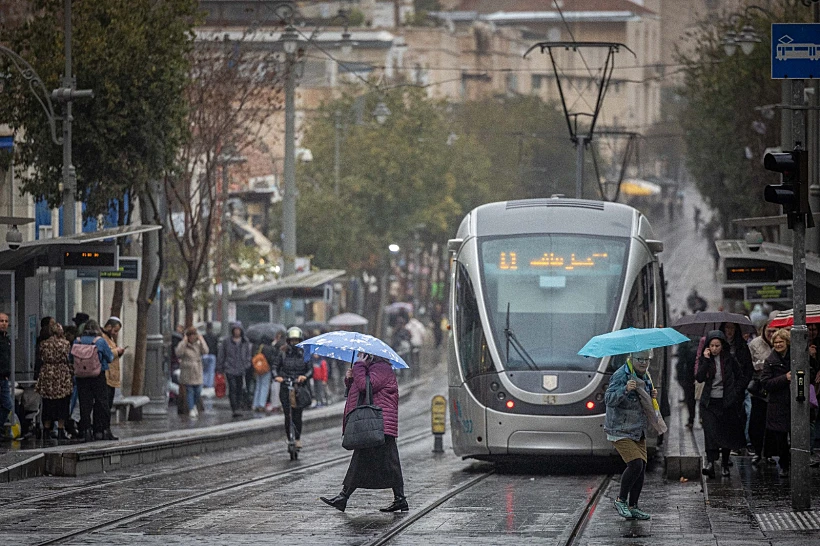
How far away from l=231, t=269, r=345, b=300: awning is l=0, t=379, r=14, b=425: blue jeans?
15793mm

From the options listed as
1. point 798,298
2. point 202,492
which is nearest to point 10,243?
point 202,492

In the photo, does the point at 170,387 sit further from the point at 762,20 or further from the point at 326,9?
the point at 326,9

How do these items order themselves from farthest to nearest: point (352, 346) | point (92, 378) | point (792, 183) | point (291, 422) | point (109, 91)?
1. point (109, 91)
2. point (291, 422)
3. point (92, 378)
4. point (352, 346)
5. point (792, 183)

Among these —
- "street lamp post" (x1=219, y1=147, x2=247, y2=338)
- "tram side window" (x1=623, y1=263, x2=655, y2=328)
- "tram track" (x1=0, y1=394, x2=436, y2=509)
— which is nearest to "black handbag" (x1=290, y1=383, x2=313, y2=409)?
"tram track" (x1=0, y1=394, x2=436, y2=509)

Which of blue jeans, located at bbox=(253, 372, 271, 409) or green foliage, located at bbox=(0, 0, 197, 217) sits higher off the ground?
green foliage, located at bbox=(0, 0, 197, 217)

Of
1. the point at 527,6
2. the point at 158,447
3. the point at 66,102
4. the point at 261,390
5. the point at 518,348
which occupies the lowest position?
the point at 261,390

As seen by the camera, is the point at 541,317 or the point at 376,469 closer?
the point at 376,469

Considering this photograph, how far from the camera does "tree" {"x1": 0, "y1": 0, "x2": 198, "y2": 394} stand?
28.0 meters

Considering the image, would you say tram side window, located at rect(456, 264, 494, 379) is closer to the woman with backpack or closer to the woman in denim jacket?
the woman with backpack

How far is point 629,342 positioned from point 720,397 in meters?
3.49

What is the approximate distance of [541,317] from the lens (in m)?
21.0

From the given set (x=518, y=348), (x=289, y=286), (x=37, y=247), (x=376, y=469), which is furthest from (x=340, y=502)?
(x=289, y=286)

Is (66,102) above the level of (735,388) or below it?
above

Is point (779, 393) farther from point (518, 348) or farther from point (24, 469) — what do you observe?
point (24, 469)
